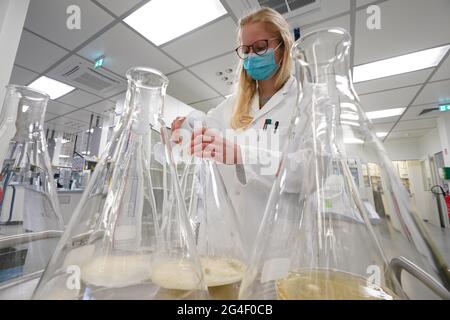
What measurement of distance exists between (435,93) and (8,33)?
429 cm

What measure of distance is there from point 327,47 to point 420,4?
1952mm

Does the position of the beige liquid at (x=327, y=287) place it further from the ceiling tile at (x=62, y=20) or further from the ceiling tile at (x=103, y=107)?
the ceiling tile at (x=103, y=107)

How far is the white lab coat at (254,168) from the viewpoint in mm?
436

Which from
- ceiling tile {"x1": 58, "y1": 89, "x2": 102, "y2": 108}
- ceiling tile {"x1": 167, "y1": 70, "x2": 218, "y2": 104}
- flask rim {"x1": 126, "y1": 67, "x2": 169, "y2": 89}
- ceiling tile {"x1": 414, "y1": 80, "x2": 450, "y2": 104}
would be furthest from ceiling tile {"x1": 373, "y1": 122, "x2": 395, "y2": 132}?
ceiling tile {"x1": 58, "y1": 89, "x2": 102, "y2": 108}

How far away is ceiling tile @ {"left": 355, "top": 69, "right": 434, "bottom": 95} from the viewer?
2.37 m

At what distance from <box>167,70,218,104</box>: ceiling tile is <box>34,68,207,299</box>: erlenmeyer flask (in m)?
2.29

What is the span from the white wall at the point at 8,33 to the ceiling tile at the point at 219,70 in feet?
4.42

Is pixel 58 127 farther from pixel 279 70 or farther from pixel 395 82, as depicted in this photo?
pixel 395 82

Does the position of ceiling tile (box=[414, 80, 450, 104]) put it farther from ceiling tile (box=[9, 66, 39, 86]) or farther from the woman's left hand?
ceiling tile (box=[9, 66, 39, 86])

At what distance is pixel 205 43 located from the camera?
1.88m

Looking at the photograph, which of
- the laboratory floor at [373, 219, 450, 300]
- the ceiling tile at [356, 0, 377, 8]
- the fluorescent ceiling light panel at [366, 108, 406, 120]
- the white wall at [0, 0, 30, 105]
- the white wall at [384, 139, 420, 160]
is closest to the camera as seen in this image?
the laboratory floor at [373, 219, 450, 300]

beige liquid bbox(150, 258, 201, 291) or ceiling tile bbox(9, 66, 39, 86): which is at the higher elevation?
ceiling tile bbox(9, 66, 39, 86)

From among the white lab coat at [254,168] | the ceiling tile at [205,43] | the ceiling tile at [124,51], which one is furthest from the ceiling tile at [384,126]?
the white lab coat at [254,168]

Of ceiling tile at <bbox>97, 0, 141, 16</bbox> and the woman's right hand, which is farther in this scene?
ceiling tile at <bbox>97, 0, 141, 16</bbox>
